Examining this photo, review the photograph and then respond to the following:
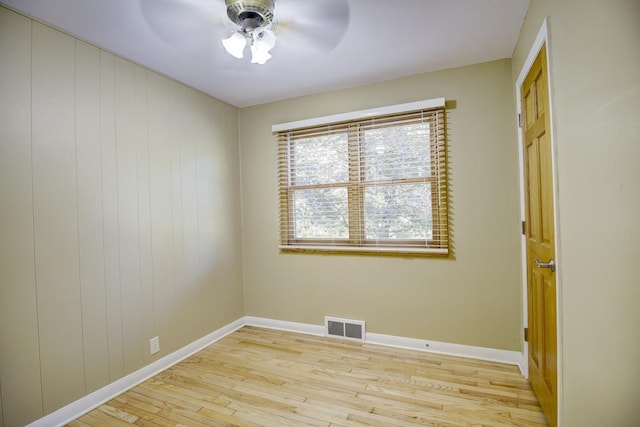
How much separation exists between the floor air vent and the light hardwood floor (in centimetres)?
15

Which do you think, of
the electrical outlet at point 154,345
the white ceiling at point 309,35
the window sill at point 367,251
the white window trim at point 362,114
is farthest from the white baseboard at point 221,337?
the white ceiling at point 309,35

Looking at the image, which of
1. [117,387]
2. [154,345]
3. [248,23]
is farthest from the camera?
[154,345]

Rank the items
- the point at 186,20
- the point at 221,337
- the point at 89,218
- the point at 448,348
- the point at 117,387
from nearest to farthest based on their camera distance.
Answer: the point at 186,20 → the point at 89,218 → the point at 117,387 → the point at 448,348 → the point at 221,337

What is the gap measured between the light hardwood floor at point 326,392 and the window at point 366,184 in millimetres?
980

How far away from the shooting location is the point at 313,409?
1.95 m

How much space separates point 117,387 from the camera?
2178mm

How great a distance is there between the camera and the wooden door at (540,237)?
156 cm

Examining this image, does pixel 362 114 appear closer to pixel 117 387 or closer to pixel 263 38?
pixel 263 38

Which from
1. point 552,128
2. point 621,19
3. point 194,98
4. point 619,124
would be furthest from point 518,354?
point 194,98

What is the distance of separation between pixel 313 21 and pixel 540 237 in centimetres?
197

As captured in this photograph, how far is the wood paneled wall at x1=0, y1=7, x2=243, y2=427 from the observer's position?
1712 millimetres

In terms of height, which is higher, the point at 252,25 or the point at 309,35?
the point at 309,35

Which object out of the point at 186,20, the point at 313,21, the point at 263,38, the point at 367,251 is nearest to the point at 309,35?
the point at 313,21

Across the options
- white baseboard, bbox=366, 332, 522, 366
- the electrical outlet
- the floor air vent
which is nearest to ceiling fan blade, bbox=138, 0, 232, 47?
the electrical outlet
